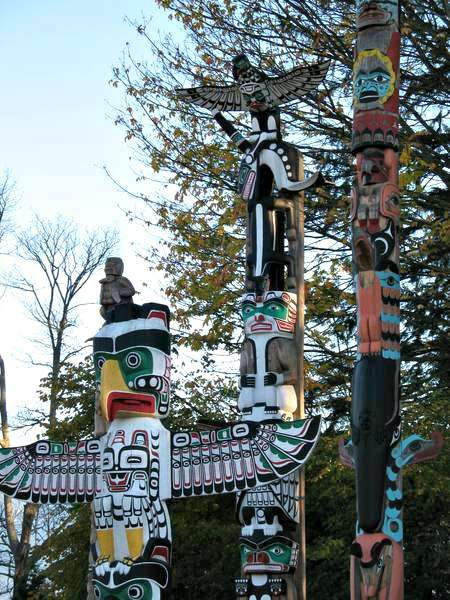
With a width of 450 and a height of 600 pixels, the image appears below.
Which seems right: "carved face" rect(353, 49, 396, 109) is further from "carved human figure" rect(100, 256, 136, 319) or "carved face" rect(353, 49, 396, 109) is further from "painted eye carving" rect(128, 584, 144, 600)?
"painted eye carving" rect(128, 584, 144, 600)

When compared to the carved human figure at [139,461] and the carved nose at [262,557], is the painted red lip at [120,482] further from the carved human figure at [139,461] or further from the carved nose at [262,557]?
the carved nose at [262,557]

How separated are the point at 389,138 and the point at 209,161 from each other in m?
6.02

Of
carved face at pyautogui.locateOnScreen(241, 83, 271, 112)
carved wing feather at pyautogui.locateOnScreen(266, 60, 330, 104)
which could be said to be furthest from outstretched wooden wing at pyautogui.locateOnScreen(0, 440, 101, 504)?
carved wing feather at pyautogui.locateOnScreen(266, 60, 330, 104)

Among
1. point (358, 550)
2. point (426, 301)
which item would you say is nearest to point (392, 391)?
point (358, 550)

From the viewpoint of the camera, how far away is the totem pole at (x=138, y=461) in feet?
30.5

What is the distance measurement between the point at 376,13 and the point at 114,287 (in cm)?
360

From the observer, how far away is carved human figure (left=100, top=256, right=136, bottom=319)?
1074 cm

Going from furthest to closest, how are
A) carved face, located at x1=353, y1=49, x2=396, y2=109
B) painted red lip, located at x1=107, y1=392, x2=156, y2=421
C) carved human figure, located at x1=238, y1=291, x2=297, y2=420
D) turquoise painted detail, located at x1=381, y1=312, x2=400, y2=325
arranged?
carved human figure, located at x1=238, y1=291, x2=297, y2=420 < painted red lip, located at x1=107, y1=392, x2=156, y2=421 < carved face, located at x1=353, y1=49, x2=396, y2=109 < turquoise painted detail, located at x1=381, y1=312, x2=400, y2=325

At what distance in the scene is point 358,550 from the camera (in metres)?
7.90

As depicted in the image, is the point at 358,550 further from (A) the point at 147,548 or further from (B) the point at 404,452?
(A) the point at 147,548

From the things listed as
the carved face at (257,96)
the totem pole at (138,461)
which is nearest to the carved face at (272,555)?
the totem pole at (138,461)

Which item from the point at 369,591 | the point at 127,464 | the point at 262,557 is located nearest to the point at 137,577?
the point at 127,464

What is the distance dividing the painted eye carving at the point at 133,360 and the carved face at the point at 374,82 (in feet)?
9.74

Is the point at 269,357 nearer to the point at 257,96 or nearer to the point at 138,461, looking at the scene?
the point at 138,461
